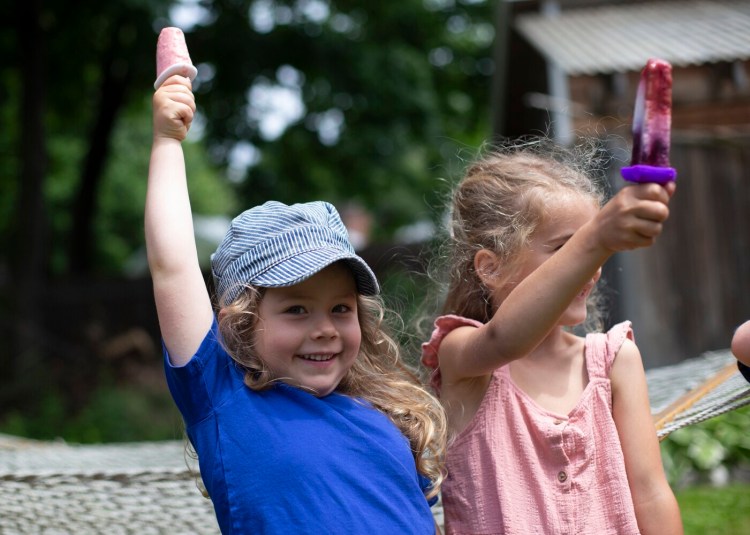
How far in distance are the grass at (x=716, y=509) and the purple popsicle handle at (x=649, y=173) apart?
137 inches

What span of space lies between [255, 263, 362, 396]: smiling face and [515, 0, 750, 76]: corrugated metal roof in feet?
16.3

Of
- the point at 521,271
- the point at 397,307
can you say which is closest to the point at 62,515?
the point at 397,307

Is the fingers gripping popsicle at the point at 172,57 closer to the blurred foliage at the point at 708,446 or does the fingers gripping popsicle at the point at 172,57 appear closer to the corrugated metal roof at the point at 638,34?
the blurred foliage at the point at 708,446

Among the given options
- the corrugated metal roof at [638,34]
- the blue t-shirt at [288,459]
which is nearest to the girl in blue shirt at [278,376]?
the blue t-shirt at [288,459]

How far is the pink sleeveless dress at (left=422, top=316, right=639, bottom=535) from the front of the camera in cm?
188

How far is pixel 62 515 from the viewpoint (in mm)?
2559

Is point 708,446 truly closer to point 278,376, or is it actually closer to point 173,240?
point 278,376

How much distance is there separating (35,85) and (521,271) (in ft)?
28.6

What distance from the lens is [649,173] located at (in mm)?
1370

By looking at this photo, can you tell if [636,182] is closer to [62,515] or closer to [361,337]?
[361,337]

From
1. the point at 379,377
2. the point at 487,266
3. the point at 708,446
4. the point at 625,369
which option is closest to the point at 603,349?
the point at 625,369

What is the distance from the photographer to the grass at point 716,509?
14.8 ft

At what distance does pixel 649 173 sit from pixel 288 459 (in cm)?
78

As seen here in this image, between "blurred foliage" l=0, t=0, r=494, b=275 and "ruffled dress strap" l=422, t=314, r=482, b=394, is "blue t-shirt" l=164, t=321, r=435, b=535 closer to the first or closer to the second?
"ruffled dress strap" l=422, t=314, r=482, b=394
